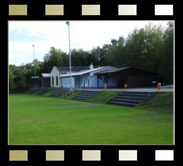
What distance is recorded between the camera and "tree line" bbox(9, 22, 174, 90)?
90.5ft

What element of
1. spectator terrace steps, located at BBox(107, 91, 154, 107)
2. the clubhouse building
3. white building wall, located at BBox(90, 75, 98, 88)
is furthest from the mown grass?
white building wall, located at BBox(90, 75, 98, 88)

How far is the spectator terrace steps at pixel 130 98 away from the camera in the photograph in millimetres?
13559

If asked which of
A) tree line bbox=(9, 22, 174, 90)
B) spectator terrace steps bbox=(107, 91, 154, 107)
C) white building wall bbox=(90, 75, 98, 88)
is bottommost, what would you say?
spectator terrace steps bbox=(107, 91, 154, 107)

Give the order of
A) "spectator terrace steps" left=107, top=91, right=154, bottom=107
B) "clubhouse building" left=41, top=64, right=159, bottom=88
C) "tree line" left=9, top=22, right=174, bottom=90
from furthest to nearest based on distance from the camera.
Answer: "tree line" left=9, top=22, right=174, bottom=90
"clubhouse building" left=41, top=64, right=159, bottom=88
"spectator terrace steps" left=107, top=91, right=154, bottom=107

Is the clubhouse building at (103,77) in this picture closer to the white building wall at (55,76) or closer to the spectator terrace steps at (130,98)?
the white building wall at (55,76)

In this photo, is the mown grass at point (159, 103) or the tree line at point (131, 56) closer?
the mown grass at point (159, 103)

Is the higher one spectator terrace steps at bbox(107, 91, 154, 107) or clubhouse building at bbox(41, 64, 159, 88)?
clubhouse building at bbox(41, 64, 159, 88)

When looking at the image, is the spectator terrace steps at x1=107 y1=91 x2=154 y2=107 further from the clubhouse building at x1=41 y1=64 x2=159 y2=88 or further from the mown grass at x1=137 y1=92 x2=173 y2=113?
the clubhouse building at x1=41 y1=64 x2=159 y2=88

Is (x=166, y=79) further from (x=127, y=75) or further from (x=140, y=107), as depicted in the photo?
(x=140, y=107)

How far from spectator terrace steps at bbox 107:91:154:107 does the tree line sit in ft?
40.7

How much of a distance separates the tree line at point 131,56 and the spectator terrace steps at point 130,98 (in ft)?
40.7

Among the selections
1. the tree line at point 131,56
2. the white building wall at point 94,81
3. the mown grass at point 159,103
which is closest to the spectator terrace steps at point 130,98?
the mown grass at point 159,103

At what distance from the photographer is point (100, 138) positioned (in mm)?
5898

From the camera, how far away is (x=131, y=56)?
32.8 meters
